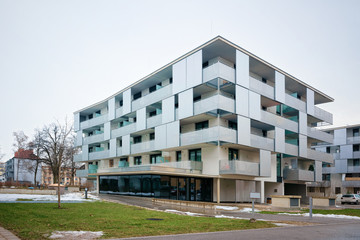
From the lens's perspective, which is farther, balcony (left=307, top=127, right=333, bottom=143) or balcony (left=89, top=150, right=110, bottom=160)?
balcony (left=89, top=150, right=110, bottom=160)

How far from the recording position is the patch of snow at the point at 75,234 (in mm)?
10086

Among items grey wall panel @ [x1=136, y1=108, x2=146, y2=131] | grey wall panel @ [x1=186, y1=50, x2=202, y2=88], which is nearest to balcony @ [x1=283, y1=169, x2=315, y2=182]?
grey wall panel @ [x1=186, y1=50, x2=202, y2=88]

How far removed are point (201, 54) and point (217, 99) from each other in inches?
191

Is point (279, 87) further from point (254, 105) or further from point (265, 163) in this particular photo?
point (265, 163)

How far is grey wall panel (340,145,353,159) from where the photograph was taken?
2339 inches

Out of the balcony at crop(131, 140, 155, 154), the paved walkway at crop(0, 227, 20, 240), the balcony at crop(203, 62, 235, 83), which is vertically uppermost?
the balcony at crop(203, 62, 235, 83)

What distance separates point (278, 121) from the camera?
123 feet

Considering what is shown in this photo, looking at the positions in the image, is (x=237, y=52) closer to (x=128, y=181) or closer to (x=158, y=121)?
(x=158, y=121)

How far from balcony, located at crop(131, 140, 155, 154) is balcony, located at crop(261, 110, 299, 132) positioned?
12624 millimetres

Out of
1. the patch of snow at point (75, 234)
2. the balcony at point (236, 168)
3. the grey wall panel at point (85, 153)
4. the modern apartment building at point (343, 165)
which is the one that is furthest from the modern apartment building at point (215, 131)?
the patch of snow at point (75, 234)

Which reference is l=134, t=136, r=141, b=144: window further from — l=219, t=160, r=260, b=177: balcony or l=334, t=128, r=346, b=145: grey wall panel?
l=334, t=128, r=346, b=145: grey wall panel

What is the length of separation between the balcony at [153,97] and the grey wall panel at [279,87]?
1179 cm

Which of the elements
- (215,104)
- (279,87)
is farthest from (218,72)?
(279,87)

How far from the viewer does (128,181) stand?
117ft
